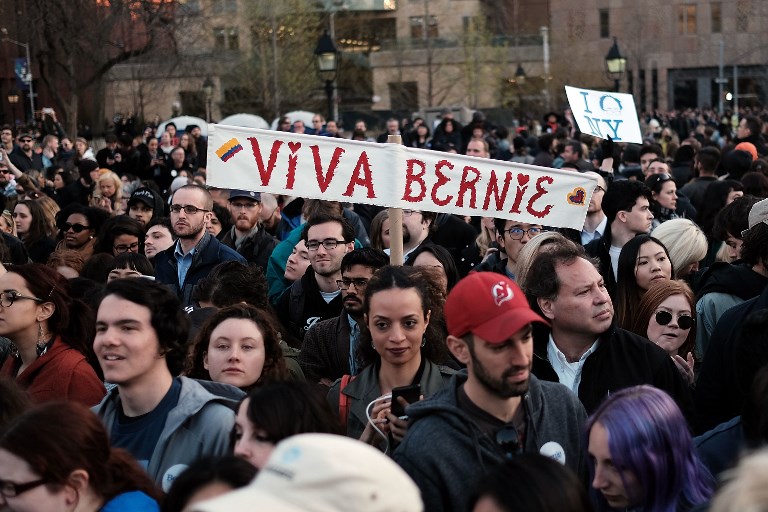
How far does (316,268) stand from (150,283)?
270 centimetres

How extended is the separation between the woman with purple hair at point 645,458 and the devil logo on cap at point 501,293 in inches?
20.3

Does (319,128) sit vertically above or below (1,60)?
below

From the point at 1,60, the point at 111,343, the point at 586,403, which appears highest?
the point at 1,60

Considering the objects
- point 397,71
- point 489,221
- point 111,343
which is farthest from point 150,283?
point 397,71

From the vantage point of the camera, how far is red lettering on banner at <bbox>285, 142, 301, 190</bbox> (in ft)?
22.2

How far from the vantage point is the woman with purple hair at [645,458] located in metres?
3.94

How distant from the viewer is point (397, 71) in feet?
215

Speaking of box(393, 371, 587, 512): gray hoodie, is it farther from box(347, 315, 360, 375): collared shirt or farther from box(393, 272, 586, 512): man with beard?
box(347, 315, 360, 375): collared shirt

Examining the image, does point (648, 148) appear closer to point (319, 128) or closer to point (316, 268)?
point (316, 268)

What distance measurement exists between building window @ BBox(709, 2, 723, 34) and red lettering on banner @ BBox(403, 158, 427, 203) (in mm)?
72003

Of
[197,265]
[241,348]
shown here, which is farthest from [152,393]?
[197,265]

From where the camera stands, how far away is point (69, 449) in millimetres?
3941

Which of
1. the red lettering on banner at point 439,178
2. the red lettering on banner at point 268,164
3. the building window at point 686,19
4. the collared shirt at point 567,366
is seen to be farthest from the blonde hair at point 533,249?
the building window at point 686,19

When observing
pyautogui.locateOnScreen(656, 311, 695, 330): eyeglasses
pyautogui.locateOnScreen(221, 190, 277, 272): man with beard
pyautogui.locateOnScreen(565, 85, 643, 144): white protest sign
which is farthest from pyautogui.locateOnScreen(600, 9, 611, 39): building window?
pyautogui.locateOnScreen(656, 311, 695, 330): eyeglasses
